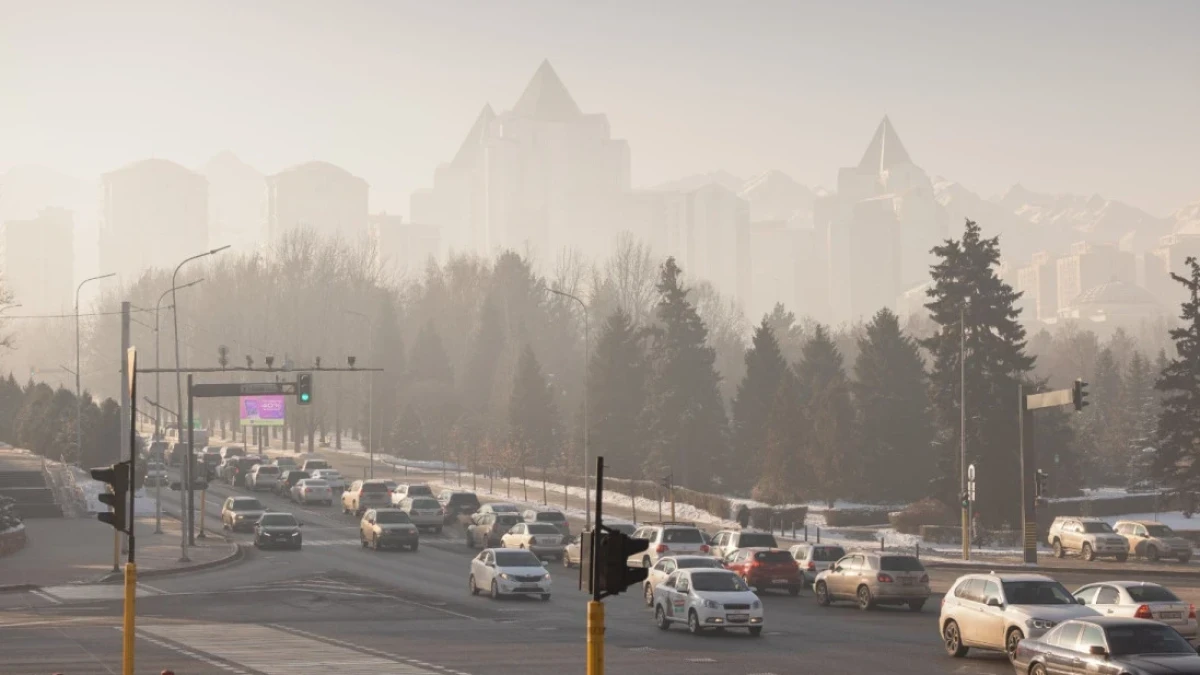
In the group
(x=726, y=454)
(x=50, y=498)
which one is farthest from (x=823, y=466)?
(x=50, y=498)

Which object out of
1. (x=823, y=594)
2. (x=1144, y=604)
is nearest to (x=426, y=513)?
(x=823, y=594)

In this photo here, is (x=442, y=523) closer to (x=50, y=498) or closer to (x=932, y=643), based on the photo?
(x=50, y=498)

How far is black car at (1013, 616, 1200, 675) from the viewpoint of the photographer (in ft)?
71.4

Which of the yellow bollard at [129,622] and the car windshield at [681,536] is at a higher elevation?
the yellow bollard at [129,622]

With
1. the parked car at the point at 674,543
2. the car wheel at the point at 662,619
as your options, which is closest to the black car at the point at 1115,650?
the car wheel at the point at 662,619

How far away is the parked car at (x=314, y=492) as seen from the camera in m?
87.6

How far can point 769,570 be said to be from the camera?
47.1m

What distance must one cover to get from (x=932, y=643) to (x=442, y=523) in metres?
44.8

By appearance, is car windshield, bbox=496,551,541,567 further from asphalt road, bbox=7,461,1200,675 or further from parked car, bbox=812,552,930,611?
parked car, bbox=812,552,930,611

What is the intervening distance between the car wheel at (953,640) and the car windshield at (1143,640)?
23.7 ft

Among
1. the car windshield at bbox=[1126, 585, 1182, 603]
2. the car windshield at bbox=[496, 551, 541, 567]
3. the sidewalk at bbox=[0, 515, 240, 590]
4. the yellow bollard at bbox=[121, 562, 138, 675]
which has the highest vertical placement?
the yellow bollard at bbox=[121, 562, 138, 675]

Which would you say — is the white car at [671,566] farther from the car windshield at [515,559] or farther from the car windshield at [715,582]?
the car windshield at [715,582]

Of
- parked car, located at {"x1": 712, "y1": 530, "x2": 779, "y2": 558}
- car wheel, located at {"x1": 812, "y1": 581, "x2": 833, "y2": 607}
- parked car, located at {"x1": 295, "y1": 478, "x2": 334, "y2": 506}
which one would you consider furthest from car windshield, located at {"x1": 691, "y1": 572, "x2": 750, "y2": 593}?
parked car, located at {"x1": 295, "y1": 478, "x2": 334, "y2": 506}

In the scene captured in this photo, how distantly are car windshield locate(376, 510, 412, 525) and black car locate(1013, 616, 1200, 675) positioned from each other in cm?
4321
